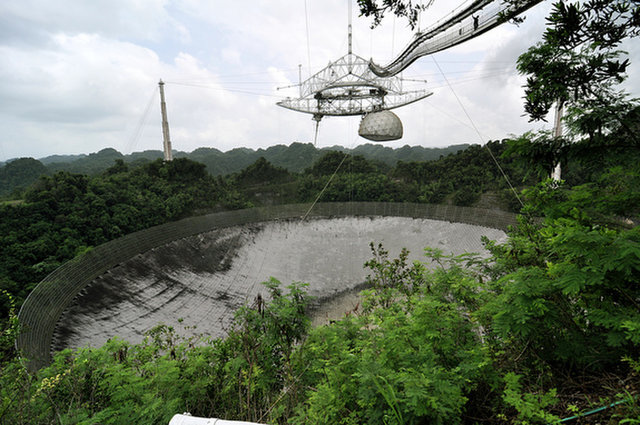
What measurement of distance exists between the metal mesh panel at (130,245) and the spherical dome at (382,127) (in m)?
3.94

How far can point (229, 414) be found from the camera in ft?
12.2

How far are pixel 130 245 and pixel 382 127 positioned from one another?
12.7m

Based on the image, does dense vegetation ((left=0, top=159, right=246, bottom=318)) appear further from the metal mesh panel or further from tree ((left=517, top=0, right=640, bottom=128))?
tree ((left=517, top=0, right=640, bottom=128))

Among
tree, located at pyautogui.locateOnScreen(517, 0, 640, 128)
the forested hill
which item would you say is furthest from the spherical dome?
the forested hill

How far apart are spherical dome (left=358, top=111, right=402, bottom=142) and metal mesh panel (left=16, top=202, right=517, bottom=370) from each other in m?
3.94

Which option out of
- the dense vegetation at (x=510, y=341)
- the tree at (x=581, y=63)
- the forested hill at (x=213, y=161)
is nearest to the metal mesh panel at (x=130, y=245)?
the dense vegetation at (x=510, y=341)

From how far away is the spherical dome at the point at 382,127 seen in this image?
49.5ft

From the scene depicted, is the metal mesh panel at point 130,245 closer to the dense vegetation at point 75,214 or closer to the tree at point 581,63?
the dense vegetation at point 75,214

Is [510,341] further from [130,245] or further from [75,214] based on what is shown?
[75,214]

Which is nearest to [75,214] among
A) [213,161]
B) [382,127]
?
[382,127]

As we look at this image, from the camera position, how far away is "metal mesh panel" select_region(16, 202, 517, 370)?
262 inches

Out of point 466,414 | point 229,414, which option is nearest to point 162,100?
point 229,414

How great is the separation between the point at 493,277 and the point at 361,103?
585 inches

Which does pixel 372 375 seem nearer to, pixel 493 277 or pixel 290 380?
pixel 290 380
